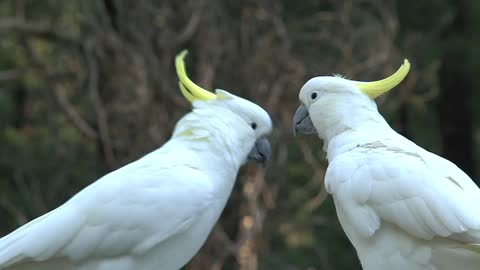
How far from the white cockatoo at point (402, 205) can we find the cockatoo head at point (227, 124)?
0.53 metres

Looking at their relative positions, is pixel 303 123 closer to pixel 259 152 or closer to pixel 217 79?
pixel 259 152

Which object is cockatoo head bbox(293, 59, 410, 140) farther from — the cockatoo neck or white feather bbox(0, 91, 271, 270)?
white feather bbox(0, 91, 271, 270)

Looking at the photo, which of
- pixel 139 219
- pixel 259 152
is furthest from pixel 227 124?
pixel 139 219

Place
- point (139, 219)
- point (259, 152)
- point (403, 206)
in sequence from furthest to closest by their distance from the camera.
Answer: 1. point (259, 152)
2. point (139, 219)
3. point (403, 206)

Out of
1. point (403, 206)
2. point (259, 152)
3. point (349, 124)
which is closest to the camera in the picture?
point (403, 206)

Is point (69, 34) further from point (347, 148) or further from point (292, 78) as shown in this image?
point (347, 148)

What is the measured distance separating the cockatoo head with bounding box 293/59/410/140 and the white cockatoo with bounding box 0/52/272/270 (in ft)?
1.44

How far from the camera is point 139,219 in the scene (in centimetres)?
345

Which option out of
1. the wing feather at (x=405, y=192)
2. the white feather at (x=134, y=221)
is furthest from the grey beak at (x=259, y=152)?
the wing feather at (x=405, y=192)

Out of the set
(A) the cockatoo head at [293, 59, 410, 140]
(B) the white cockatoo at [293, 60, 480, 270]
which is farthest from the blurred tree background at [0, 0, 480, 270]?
(B) the white cockatoo at [293, 60, 480, 270]

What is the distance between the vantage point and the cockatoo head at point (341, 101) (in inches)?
147

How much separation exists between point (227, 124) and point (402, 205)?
3.40 feet

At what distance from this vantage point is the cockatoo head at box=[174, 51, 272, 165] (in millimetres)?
3857

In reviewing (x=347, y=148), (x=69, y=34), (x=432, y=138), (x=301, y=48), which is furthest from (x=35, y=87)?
(x=347, y=148)
